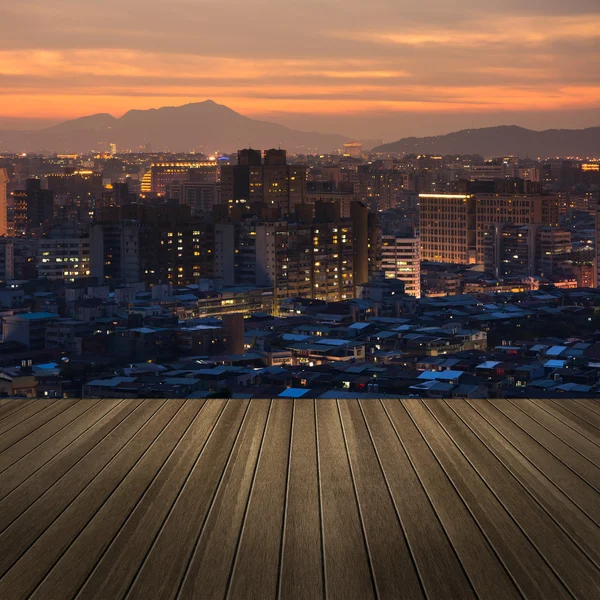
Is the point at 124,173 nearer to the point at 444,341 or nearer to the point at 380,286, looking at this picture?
the point at 380,286

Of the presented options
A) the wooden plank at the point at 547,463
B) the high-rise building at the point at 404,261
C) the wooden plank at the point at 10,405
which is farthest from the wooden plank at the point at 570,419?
the high-rise building at the point at 404,261

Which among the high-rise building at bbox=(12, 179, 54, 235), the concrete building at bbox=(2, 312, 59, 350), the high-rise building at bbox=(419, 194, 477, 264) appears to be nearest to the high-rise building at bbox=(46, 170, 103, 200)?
the high-rise building at bbox=(12, 179, 54, 235)

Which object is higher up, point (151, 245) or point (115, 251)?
point (151, 245)

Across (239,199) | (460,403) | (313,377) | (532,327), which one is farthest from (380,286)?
(460,403)

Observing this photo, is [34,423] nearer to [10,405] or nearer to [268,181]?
[10,405]

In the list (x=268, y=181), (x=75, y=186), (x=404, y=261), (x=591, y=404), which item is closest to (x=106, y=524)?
(x=591, y=404)

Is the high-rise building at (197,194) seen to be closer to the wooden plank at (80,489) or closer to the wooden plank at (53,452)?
the wooden plank at (53,452)

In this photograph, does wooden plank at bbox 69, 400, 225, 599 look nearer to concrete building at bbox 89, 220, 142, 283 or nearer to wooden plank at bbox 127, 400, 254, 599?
wooden plank at bbox 127, 400, 254, 599
